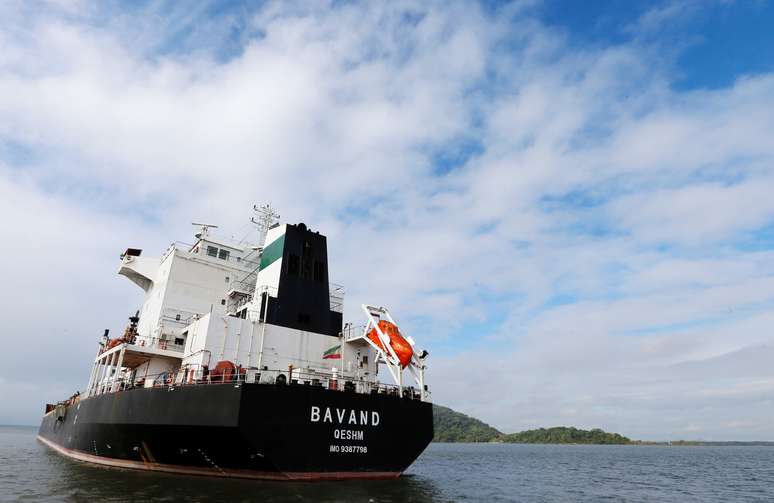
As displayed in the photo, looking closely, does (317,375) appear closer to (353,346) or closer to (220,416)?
(353,346)

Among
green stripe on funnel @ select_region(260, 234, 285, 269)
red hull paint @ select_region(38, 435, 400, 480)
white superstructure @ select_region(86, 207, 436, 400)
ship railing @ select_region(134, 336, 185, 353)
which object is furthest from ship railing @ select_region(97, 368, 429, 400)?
green stripe on funnel @ select_region(260, 234, 285, 269)

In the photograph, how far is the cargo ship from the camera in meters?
16.5

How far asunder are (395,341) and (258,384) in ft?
22.5

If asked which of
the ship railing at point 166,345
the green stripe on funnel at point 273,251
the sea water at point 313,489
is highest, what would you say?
the green stripe on funnel at point 273,251

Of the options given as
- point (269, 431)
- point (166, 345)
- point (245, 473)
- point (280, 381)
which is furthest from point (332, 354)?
point (166, 345)

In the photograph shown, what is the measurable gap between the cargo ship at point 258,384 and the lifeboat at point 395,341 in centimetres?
6

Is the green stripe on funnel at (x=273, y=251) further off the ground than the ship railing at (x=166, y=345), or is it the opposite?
the green stripe on funnel at (x=273, y=251)

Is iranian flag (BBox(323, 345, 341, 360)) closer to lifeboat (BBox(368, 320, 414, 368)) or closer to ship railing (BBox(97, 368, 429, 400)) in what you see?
ship railing (BBox(97, 368, 429, 400))

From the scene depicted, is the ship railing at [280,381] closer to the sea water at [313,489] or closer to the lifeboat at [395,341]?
the lifeboat at [395,341]

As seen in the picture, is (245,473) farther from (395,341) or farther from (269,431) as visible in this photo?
(395,341)

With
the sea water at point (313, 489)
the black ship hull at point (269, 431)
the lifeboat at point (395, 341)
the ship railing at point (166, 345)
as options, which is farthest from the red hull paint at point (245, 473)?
the ship railing at point (166, 345)

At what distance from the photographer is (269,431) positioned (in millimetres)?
16141

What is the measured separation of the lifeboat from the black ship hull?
1.97m

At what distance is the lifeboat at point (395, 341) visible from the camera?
68.6ft
